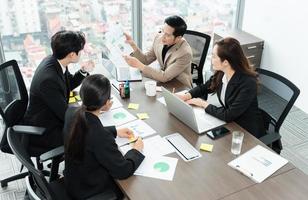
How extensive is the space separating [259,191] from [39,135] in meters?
1.49

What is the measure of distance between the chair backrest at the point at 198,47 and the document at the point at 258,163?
4.69ft

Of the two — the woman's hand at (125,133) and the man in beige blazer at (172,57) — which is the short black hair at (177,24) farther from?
the woman's hand at (125,133)

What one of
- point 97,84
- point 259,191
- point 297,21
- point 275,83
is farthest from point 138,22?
point 259,191

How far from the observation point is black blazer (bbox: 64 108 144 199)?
184 centimetres

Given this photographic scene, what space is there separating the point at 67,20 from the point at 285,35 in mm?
2478

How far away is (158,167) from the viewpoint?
200 cm

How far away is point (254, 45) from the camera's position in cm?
435

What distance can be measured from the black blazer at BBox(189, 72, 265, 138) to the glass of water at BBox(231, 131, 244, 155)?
0.25 meters

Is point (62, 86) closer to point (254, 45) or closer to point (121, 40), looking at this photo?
point (121, 40)

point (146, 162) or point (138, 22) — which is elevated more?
point (138, 22)

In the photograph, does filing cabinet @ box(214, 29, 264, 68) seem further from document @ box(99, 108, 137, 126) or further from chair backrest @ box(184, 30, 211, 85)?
document @ box(99, 108, 137, 126)

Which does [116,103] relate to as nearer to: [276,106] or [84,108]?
[84,108]

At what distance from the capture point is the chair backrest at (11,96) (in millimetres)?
2535

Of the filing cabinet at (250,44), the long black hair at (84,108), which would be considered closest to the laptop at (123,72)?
the long black hair at (84,108)
